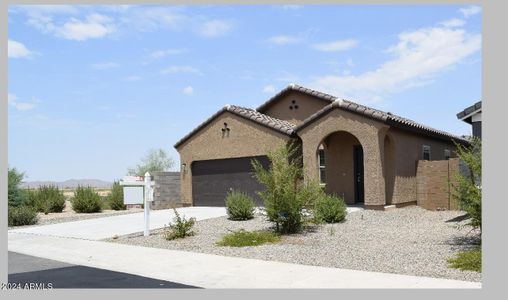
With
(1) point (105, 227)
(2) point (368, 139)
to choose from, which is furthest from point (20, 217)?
(2) point (368, 139)

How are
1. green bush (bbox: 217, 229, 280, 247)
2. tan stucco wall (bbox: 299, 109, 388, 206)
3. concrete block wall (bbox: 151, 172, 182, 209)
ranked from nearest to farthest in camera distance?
green bush (bbox: 217, 229, 280, 247) < tan stucco wall (bbox: 299, 109, 388, 206) < concrete block wall (bbox: 151, 172, 182, 209)

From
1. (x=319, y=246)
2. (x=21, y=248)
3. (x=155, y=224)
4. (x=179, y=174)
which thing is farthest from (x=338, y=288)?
(x=179, y=174)

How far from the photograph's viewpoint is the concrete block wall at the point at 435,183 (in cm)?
2039

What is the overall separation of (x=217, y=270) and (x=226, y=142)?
15.2m

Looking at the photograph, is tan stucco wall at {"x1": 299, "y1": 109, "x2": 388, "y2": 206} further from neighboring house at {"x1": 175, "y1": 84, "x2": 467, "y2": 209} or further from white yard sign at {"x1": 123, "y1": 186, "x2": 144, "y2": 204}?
white yard sign at {"x1": 123, "y1": 186, "x2": 144, "y2": 204}

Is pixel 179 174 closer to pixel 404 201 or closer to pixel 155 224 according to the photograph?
pixel 155 224

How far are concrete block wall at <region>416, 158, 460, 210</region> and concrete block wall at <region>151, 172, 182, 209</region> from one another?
1284 centimetres

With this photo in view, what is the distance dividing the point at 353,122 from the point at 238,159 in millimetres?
6675

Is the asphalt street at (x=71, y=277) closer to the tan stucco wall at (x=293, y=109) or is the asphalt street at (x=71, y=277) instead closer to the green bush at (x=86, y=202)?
the tan stucco wall at (x=293, y=109)

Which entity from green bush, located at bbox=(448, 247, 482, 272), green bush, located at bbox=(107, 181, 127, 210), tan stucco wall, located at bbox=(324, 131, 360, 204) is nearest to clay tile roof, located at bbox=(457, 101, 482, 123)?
tan stucco wall, located at bbox=(324, 131, 360, 204)

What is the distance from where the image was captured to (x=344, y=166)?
75.4ft

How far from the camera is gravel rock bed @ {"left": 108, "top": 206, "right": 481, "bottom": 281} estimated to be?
10.5m

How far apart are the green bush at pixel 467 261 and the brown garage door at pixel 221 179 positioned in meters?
13.6

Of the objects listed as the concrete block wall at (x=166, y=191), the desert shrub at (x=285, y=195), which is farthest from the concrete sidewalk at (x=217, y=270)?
the concrete block wall at (x=166, y=191)
